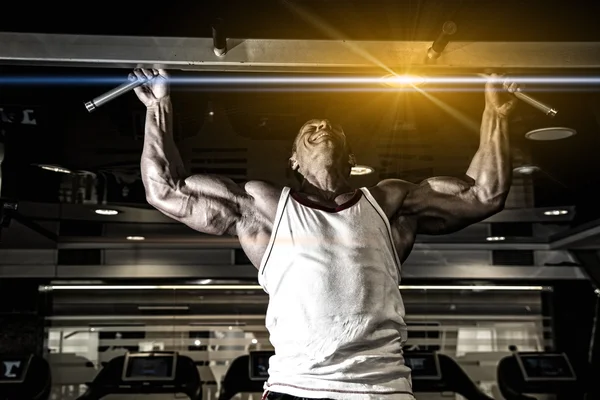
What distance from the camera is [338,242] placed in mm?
1700

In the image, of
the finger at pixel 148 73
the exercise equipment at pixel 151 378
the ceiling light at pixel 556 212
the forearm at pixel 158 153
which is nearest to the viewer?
the finger at pixel 148 73

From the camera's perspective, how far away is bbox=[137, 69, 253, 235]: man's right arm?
6.04 feet

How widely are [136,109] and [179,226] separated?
3.16m

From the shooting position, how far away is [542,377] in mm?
5660

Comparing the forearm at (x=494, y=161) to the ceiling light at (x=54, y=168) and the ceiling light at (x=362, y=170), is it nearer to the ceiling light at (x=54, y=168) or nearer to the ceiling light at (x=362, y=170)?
the ceiling light at (x=362, y=170)

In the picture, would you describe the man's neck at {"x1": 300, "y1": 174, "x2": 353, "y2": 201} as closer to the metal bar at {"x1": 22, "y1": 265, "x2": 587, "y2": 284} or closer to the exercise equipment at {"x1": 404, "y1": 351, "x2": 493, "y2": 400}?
the exercise equipment at {"x1": 404, "y1": 351, "x2": 493, "y2": 400}

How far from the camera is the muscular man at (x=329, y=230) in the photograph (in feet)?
5.30

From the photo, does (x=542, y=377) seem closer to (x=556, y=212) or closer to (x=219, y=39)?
(x=556, y=212)

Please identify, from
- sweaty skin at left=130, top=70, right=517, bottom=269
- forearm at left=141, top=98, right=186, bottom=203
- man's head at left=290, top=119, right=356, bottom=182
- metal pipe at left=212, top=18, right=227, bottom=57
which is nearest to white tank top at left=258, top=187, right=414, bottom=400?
sweaty skin at left=130, top=70, right=517, bottom=269

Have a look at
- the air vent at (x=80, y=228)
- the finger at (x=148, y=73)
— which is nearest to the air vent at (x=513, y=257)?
the air vent at (x=80, y=228)

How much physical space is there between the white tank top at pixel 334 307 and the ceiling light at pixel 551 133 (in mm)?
1828

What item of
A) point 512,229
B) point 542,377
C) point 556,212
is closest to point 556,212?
point 556,212

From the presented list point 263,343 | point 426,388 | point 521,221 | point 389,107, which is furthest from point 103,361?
point 389,107

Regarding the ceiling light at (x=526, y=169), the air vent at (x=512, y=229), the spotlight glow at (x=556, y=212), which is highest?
the ceiling light at (x=526, y=169)
